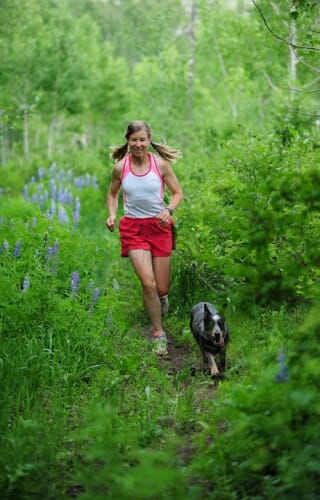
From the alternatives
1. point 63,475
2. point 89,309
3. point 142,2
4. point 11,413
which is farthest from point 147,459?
point 142,2

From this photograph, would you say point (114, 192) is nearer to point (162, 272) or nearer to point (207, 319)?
point (162, 272)

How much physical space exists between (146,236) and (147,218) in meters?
0.18

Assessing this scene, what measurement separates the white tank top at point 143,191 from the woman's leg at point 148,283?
382mm

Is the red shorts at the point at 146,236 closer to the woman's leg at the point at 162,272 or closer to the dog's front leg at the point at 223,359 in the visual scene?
the woman's leg at the point at 162,272

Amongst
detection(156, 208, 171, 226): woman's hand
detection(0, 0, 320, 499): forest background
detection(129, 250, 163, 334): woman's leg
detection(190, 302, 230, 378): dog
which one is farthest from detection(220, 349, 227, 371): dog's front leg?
detection(156, 208, 171, 226): woman's hand

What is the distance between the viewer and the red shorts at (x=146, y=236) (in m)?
6.47

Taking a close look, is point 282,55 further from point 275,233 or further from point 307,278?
point 275,233

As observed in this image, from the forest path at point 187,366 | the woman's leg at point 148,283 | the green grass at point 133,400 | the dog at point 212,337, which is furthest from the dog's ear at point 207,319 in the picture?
the woman's leg at point 148,283

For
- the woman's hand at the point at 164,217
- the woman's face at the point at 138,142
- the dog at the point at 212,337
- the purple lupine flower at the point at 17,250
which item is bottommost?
the dog at the point at 212,337

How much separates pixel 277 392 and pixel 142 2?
5130 centimetres

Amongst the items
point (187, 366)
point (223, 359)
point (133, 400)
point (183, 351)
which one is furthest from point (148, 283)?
point (133, 400)

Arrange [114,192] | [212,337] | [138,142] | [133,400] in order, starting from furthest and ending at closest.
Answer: [114,192], [138,142], [212,337], [133,400]

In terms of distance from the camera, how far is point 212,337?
5344 mm

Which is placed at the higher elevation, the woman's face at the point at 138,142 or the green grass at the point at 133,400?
the woman's face at the point at 138,142
